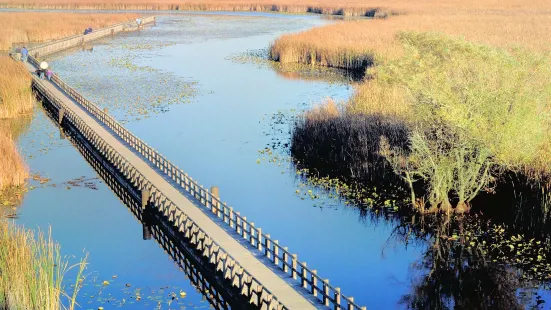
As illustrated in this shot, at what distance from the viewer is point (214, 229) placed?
27859 millimetres

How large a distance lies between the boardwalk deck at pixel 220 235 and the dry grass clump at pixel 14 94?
970 cm

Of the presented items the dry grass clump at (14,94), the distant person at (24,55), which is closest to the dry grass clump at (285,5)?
the distant person at (24,55)

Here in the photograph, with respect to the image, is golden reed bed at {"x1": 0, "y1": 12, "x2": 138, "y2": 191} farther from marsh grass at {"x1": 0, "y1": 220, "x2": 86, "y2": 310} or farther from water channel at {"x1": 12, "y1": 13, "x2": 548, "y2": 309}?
marsh grass at {"x1": 0, "y1": 220, "x2": 86, "y2": 310}

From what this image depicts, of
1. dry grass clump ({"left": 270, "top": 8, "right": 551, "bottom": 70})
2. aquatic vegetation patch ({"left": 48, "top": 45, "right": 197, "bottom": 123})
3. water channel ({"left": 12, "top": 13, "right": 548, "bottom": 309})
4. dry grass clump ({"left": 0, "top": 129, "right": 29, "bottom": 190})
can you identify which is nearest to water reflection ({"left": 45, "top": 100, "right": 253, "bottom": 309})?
water channel ({"left": 12, "top": 13, "right": 548, "bottom": 309})

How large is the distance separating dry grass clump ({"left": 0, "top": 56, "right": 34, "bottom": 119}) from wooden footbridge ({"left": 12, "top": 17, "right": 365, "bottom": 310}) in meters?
4.38

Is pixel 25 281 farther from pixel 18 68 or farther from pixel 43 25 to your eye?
pixel 43 25

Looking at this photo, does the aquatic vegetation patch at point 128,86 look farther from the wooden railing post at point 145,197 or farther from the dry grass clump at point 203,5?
the dry grass clump at point 203,5

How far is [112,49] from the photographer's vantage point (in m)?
87.6

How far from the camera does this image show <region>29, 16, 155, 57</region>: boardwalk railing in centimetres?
8088

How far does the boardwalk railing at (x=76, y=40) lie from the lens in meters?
80.9

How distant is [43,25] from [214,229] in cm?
7816

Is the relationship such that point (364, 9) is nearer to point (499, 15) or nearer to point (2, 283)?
point (499, 15)

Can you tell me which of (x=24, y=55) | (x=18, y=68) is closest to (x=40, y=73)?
(x=18, y=68)

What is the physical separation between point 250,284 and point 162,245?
8.25 meters
